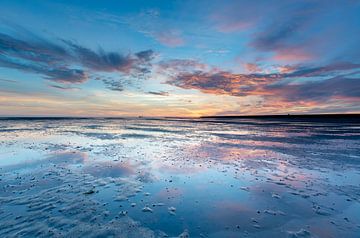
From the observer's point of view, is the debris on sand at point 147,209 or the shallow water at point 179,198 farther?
the debris on sand at point 147,209

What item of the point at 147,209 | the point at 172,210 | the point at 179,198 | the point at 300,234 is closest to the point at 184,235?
the point at 172,210

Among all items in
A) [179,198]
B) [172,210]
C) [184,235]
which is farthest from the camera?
[179,198]

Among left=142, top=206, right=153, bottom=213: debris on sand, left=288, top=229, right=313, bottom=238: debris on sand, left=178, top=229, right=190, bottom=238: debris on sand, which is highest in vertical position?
left=288, top=229, right=313, bottom=238: debris on sand

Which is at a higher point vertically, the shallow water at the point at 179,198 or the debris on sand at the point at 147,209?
the shallow water at the point at 179,198

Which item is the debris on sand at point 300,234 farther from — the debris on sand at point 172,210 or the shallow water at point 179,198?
the debris on sand at point 172,210

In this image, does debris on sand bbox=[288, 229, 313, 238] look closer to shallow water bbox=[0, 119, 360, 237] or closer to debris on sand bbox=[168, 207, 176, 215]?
shallow water bbox=[0, 119, 360, 237]

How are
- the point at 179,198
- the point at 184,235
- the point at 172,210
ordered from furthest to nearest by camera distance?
the point at 179,198 → the point at 172,210 → the point at 184,235

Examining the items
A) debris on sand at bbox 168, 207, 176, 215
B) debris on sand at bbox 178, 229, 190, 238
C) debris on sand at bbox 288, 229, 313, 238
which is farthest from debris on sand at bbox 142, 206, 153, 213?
debris on sand at bbox 288, 229, 313, 238

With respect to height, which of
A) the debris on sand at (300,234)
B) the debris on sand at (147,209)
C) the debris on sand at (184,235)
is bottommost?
the debris on sand at (147,209)

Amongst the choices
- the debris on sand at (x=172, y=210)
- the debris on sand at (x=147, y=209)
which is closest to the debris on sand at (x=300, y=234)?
the debris on sand at (x=172, y=210)

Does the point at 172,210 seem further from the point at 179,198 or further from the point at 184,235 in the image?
the point at 184,235

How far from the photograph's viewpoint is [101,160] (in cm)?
1290

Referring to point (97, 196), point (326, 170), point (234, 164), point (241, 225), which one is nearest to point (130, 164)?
point (97, 196)

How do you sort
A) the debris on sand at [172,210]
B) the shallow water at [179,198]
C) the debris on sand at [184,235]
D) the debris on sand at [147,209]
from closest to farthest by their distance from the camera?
the debris on sand at [184,235], the shallow water at [179,198], the debris on sand at [172,210], the debris on sand at [147,209]
